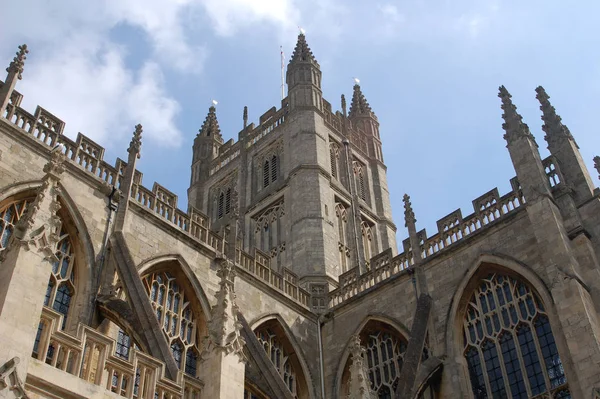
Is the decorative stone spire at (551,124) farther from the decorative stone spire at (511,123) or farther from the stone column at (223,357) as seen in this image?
the stone column at (223,357)

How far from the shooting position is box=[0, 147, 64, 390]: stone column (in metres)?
7.23

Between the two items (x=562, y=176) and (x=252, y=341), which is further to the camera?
(x=562, y=176)

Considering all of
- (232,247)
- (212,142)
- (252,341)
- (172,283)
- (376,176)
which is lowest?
(252,341)

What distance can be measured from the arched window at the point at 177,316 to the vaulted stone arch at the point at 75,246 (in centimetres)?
172

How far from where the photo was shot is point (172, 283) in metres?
16.5

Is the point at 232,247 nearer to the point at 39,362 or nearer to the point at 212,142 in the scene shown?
the point at 39,362

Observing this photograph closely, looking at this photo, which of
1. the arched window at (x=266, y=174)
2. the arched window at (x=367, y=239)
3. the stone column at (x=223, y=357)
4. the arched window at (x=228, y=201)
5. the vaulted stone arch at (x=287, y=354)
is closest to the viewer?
the stone column at (x=223, y=357)

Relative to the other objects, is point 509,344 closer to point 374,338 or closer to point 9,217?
point 374,338

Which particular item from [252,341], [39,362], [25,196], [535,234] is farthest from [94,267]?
[535,234]

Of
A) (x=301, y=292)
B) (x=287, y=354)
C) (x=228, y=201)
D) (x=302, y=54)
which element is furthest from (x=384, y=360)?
(x=302, y=54)

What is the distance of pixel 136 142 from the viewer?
17.6 meters

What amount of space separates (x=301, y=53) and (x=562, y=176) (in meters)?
17.9

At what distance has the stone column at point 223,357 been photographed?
32.6 ft

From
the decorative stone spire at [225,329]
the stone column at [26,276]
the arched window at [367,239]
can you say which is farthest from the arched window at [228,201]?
the stone column at [26,276]
